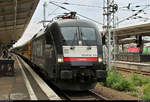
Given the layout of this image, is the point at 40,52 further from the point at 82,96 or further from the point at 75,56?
the point at 82,96

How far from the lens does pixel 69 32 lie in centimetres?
833

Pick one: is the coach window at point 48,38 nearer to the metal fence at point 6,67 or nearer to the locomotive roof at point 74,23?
the locomotive roof at point 74,23

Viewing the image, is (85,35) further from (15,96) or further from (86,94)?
(15,96)

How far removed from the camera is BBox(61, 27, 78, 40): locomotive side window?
8203 mm

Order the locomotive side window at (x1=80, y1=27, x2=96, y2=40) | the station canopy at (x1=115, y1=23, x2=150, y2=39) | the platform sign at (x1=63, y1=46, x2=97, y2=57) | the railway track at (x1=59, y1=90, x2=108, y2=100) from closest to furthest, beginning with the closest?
the railway track at (x1=59, y1=90, x2=108, y2=100)
the platform sign at (x1=63, y1=46, x2=97, y2=57)
the locomotive side window at (x1=80, y1=27, x2=96, y2=40)
the station canopy at (x1=115, y1=23, x2=150, y2=39)

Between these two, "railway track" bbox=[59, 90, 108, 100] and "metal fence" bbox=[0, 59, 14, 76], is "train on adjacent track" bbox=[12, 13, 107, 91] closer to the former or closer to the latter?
"railway track" bbox=[59, 90, 108, 100]

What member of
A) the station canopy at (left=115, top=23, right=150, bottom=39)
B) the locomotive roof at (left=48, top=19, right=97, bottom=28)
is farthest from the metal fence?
the station canopy at (left=115, top=23, right=150, bottom=39)

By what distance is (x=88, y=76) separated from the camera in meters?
7.76

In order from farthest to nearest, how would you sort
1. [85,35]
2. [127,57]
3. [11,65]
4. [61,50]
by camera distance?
[127,57]
[11,65]
[85,35]
[61,50]

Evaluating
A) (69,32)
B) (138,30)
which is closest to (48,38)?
(69,32)

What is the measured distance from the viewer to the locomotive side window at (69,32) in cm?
820

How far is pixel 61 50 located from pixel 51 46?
0.83 meters

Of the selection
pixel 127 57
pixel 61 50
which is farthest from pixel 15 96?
pixel 127 57

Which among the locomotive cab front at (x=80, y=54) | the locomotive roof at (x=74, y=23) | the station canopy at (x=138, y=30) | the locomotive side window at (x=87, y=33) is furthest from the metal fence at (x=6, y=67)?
the station canopy at (x=138, y=30)
